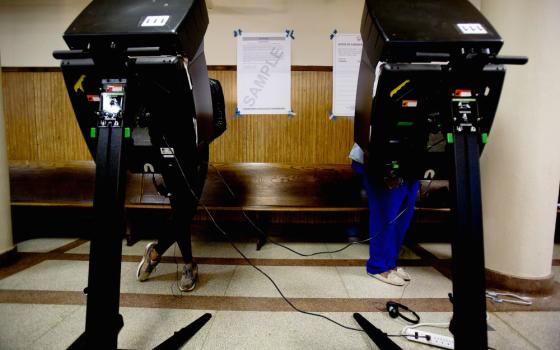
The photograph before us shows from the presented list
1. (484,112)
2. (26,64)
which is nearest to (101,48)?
(484,112)

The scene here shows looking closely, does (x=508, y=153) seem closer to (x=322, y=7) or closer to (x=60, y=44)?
(x=322, y=7)

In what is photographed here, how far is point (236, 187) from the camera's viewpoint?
2572 millimetres

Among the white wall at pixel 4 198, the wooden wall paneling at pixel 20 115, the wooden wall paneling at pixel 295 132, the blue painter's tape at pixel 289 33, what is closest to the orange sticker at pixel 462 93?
the wooden wall paneling at pixel 295 132

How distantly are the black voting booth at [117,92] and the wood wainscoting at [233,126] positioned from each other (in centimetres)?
173

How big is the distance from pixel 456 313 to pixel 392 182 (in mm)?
785

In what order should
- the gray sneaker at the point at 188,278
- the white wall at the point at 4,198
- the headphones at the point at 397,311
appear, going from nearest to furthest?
1. the headphones at the point at 397,311
2. the gray sneaker at the point at 188,278
3. the white wall at the point at 4,198

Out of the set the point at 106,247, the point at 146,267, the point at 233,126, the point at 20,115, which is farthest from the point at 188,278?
the point at 20,115

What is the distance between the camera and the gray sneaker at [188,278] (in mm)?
1736

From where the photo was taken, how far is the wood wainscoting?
2.72 m

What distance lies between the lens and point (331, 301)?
163 cm

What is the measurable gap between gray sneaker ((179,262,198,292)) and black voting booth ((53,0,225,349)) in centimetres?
74

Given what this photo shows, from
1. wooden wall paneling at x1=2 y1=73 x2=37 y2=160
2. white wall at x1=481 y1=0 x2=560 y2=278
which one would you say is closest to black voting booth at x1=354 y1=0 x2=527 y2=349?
white wall at x1=481 y1=0 x2=560 y2=278

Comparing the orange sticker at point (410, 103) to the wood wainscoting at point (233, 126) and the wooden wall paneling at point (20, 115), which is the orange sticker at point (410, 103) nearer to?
the wood wainscoting at point (233, 126)

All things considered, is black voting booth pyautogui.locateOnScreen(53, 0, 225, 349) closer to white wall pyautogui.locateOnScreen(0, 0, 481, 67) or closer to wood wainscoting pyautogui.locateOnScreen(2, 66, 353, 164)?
wood wainscoting pyautogui.locateOnScreen(2, 66, 353, 164)
